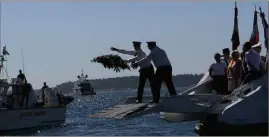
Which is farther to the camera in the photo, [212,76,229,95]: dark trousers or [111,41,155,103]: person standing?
[212,76,229,95]: dark trousers

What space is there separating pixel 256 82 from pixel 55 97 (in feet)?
71.0

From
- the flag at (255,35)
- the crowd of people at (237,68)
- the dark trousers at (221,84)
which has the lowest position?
A: the dark trousers at (221,84)

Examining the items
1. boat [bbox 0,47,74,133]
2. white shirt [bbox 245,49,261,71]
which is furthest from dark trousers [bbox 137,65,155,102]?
boat [bbox 0,47,74,133]

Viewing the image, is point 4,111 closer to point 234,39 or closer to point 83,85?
point 234,39

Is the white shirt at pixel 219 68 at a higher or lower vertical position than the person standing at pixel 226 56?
lower

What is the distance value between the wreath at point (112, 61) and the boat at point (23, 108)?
16473 millimetres

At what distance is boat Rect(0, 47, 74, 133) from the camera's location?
32.1 metres

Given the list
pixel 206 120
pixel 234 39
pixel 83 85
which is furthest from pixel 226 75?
pixel 83 85

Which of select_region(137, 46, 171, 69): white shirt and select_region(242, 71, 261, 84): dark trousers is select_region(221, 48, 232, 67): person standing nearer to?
select_region(242, 71, 261, 84): dark trousers

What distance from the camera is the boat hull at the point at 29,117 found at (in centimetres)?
3216

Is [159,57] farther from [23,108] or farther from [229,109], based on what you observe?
[23,108]

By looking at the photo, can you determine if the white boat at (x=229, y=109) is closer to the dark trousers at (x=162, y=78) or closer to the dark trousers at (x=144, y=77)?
the dark trousers at (x=162, y=78)

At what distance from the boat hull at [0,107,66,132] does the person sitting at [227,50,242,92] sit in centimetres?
1774

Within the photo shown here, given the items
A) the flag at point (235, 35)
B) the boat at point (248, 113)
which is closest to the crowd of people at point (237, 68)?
the boat at point (248, 113)
